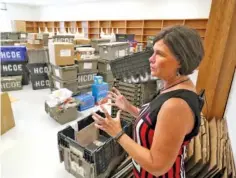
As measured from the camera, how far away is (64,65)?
3445 millimetres

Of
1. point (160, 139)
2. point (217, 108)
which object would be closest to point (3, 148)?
point (160, 139)

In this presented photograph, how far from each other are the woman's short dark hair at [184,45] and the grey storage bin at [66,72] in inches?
115

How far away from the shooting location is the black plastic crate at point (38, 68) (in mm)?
3988

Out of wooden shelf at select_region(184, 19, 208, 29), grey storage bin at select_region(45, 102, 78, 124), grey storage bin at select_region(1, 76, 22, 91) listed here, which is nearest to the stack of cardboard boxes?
grey storage bin at select_region(45, 102, 78, 124)

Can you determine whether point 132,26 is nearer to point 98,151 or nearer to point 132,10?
point 132,10

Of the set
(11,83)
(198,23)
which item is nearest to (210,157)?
(11,83)

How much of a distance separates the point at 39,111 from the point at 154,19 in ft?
22.3

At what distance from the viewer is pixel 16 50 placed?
411 cm

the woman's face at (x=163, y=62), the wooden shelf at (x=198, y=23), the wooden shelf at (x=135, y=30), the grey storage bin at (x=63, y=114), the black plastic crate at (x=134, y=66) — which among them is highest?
the wooden shelf at (x=198, y=23)

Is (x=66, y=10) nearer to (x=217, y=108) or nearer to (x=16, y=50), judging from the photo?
(x=16, y=50)

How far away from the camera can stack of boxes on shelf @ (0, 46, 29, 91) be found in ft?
13.2

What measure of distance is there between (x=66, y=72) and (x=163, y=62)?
2.96m

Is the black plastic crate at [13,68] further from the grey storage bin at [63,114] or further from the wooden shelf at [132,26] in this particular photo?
the wooden shelf at [132,26]

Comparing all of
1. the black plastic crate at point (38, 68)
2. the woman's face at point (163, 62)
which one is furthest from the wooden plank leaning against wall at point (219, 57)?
the black plastic crate at point (38, 68)
